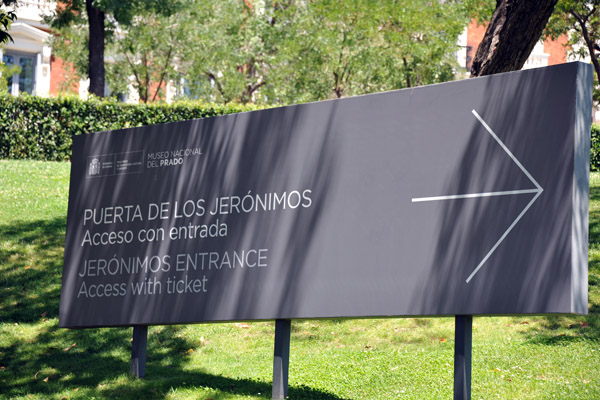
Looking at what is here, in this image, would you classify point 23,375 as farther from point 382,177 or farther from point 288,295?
point 382,177

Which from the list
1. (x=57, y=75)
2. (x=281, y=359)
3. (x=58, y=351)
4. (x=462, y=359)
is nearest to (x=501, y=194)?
(x=462, y=359)

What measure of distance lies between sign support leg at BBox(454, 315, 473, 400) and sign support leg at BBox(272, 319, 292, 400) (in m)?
1.87

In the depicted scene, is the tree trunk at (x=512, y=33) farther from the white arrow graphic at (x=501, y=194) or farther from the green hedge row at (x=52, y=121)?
the green hedge row at (x=52, y=121)

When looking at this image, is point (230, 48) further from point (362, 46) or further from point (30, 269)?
point (30, 269)

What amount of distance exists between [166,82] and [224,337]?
2514cm

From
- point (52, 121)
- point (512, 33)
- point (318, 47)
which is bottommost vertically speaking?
point (512, 33)

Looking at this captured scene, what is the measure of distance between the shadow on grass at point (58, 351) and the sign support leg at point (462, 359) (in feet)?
6.33

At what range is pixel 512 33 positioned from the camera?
1112cm

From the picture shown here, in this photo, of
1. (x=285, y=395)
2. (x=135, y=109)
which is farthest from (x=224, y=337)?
(x=135, y=109)

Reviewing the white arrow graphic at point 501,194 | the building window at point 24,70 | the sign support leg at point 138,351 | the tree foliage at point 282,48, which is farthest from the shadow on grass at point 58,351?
the building window at point 24,70

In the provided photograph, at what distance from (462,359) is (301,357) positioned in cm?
377

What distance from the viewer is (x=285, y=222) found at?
8.16m

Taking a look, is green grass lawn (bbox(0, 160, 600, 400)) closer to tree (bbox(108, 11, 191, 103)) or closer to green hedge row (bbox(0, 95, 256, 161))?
green hedge row (bbox(0, 95, 256, 161))

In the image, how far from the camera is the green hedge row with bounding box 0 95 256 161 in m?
22.6
